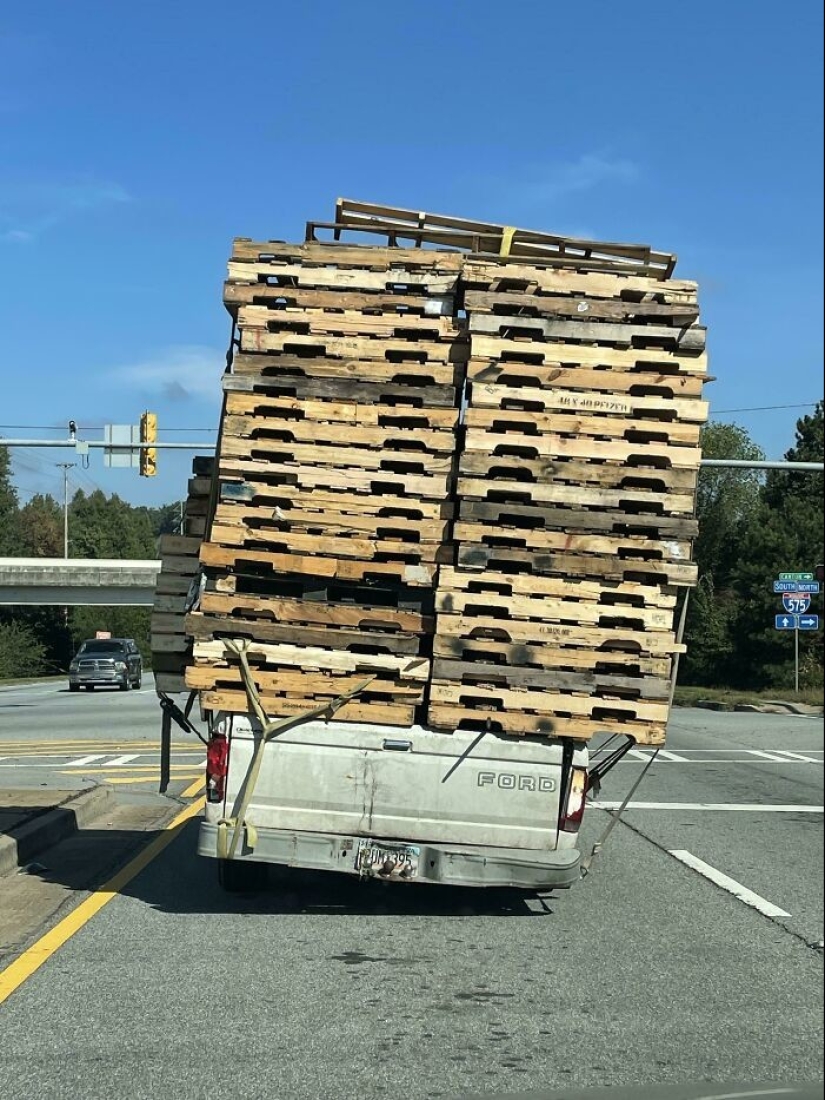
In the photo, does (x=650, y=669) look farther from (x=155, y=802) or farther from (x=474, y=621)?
(x=155, y=802)

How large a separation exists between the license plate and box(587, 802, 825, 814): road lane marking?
5.63 meters

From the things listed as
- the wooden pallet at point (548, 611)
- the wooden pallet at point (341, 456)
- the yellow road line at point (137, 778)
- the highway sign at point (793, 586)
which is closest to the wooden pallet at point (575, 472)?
the wooden pallet at point (341, 456)

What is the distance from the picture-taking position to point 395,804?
7.68m

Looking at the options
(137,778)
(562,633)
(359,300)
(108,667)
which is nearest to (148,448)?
(108,667)

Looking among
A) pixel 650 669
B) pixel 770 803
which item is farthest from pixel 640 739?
pixel 770 803

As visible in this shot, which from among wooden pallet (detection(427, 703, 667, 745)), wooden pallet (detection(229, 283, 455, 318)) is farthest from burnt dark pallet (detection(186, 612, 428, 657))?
wooden pallet (detection(229, 283, 455, 318))

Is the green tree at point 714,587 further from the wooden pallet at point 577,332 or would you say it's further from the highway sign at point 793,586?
the wooden pallet at point 577,332

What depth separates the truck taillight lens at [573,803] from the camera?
774 centimetres

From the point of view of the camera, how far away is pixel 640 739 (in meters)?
7.87

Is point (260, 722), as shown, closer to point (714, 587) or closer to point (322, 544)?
point (322, 544)

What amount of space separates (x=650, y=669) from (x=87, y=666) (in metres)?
15.2

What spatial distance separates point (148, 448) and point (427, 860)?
16248mm

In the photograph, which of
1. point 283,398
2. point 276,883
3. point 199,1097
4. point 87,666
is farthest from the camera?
point 87,666

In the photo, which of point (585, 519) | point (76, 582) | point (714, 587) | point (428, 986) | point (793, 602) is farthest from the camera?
point (793, 602)
